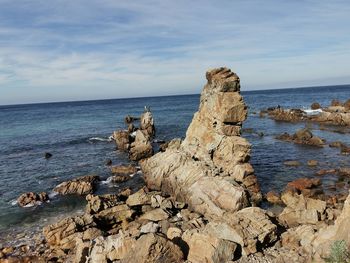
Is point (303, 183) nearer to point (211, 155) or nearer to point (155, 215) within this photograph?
point (211, 155)

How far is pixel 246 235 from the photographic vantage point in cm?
2034

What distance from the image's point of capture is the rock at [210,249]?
725 inches

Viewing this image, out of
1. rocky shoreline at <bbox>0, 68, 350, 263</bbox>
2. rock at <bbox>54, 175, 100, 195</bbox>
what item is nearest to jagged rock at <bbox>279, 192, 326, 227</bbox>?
rocky shoreline at <bbox>0, 68, 350, 263</bbox>

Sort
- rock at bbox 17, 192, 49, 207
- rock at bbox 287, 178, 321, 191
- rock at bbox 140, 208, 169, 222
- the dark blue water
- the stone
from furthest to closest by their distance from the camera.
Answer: the stone → rock at bbox 287, 178, 321, 191 → rock at bbox 17, 192, 49, 207 → the dark blue water → rock at bbox 140, 208, 169, 222

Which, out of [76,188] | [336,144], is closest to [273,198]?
[76,188]

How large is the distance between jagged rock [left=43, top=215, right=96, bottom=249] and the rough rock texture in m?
8.71

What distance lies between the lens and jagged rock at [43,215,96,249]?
24.9 metres

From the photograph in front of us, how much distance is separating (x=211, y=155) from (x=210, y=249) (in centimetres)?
1839

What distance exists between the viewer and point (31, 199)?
34.8 meters

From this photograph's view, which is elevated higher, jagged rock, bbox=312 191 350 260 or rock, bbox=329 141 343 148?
jagged rock, bbox=312 191 350 260

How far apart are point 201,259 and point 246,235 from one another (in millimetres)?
3309

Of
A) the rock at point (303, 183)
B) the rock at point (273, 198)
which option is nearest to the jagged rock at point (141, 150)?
the rock at point (303, 183)

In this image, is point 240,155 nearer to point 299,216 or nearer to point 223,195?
point 223,195

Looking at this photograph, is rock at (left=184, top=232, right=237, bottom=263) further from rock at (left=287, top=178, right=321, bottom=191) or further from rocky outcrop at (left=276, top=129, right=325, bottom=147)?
rocky outcrop at (left=276, top=129, right=325, bottom=147)
